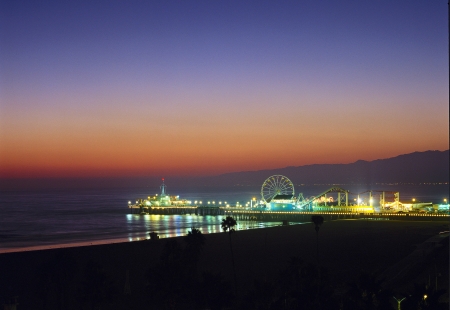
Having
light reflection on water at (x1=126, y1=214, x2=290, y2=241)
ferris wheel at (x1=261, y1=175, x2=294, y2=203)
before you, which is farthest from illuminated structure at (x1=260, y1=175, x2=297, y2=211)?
light reflection on water at (x1=126, y1=214, x2=290, y2=241)

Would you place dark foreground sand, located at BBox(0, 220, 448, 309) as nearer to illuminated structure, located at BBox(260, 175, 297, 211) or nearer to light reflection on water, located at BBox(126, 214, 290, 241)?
light reflection on water, located at BBox(126, 214, 290, 241)

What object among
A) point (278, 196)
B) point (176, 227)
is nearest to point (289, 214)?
point (278, 196)

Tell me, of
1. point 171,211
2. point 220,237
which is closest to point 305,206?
point 171,211

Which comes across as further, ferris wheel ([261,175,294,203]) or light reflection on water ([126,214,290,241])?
ferris wheel ([261,175,294,203])

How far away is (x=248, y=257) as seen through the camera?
35250mm

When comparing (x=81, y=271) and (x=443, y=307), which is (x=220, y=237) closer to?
(x=81, y=271)

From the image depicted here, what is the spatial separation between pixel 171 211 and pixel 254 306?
3386 inches

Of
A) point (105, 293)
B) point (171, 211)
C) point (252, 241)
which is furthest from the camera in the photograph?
point (171, 211)

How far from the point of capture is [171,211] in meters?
104

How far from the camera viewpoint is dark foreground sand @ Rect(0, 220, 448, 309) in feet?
89.2

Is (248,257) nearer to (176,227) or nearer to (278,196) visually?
(176,227)

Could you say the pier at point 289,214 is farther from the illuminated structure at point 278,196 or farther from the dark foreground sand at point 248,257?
the dark foreground sand at point 248,257

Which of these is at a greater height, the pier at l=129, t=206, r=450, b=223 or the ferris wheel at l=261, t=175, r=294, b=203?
the ferris wheel at l=261, t=175, r=294, b=203

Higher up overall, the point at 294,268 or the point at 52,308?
the point at 294,268
